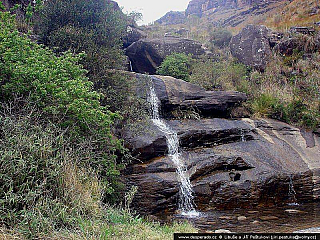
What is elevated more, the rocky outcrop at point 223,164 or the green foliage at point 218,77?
the green foliage at point 218,77

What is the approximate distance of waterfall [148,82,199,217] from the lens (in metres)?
7.34

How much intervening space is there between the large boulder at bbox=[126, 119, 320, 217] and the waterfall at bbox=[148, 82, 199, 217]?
0.14 meters

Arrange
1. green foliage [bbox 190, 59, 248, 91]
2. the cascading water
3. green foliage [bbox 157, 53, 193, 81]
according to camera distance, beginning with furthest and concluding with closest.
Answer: green foliage [bbox 157, 53, 193, 81], green foliage [bbox 190, 59, 248, 91], the cascading water

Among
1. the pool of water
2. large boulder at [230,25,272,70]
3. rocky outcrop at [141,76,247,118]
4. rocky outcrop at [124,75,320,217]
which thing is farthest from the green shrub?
the pool of water

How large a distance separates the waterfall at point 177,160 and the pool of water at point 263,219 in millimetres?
410

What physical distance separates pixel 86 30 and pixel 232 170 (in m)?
6.63

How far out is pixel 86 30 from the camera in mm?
10047

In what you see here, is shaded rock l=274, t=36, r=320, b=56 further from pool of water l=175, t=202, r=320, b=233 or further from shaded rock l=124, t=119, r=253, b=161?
pool of water l=175, t=202, r=320, b=233

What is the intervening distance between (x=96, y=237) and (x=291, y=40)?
1547 centimetres

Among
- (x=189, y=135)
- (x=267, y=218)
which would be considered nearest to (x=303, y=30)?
(x=189, y=135)

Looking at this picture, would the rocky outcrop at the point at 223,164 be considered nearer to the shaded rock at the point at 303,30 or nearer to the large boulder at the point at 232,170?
the large boulder at the point at 232,170

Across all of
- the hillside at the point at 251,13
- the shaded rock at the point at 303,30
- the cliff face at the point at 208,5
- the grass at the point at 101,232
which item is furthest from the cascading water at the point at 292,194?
the cliff face at the point at 208,5

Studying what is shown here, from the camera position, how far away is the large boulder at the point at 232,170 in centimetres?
731

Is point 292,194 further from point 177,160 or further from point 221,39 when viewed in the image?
point 221,39
